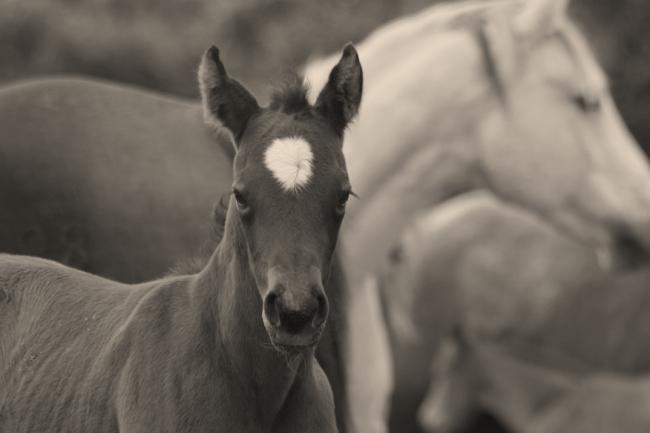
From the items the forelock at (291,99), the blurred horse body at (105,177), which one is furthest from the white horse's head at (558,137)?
the forelock at (291,99)

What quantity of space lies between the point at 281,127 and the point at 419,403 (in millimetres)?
10063

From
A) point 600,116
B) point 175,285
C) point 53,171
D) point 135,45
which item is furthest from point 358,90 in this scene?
point 135,45

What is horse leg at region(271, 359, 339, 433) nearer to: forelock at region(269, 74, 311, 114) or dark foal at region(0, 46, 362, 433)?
dark foal at region(0, 46, 362, 433)

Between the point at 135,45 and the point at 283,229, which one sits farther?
the point at 135,45

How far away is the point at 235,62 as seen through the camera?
9883mm

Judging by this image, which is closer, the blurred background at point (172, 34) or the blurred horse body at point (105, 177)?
the blurred horse body at point (105, 177)

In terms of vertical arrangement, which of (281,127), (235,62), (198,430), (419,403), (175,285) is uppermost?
(235,62)

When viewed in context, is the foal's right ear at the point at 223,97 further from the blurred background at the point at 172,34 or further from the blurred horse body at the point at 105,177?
the blurred background at the point at 172,34

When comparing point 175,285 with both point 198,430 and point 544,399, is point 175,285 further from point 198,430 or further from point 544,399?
point 544,399

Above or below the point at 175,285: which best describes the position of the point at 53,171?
above

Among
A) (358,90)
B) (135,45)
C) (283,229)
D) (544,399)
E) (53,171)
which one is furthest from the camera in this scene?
(544,399)

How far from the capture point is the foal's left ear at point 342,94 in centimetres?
503

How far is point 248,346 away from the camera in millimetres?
4902

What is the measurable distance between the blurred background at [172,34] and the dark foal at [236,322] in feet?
10.3
